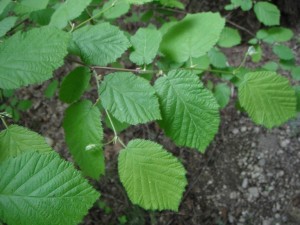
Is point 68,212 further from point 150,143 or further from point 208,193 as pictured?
point 208,193

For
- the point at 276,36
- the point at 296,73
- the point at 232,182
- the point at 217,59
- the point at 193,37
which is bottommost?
the point at 232,182

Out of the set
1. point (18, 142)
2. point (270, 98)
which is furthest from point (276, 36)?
point (18, 142)

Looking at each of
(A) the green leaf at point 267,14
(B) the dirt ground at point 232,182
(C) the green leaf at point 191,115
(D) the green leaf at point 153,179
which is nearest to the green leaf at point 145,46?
(C) the green leaf at point 191,115

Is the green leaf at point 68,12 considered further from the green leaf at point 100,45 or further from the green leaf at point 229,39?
the green leaf at point 229,39

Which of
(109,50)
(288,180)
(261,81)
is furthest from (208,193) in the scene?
(109,50)

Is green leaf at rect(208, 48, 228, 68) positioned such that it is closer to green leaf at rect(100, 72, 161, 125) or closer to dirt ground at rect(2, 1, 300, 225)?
green leaf at rect(100, 72, 161, 125)

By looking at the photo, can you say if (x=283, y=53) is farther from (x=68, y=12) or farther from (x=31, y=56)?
(x=31, y=56)
